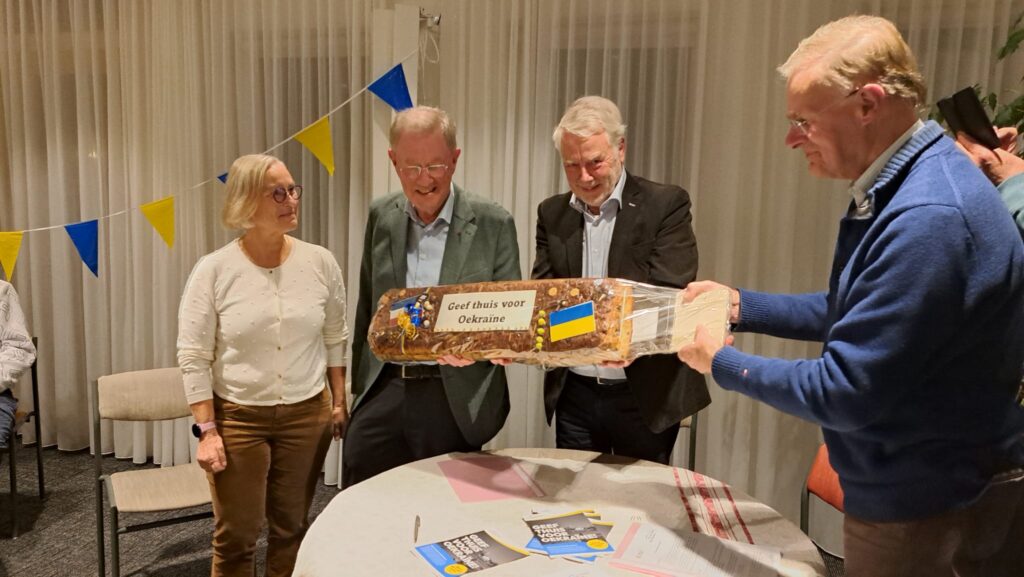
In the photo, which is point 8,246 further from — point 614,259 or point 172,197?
point 614,259

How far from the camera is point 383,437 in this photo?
2.09 m

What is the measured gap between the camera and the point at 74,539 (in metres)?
3.12

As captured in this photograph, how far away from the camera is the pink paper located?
5.61 feet

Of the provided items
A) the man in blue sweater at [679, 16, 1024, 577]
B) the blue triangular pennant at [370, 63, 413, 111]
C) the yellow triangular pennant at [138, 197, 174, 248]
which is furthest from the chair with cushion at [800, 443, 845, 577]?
the yellow triangular pennant at [138, 197, 174, 248]

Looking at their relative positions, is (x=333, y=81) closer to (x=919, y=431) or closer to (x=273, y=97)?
(x=273, y=97)

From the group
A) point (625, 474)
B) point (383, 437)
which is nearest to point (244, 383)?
point (383, 437)

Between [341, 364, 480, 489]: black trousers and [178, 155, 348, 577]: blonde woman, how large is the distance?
0.94 ft

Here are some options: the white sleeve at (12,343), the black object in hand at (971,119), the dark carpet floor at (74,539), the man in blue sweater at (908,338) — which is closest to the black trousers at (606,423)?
the man in blue sweater at (908,338)

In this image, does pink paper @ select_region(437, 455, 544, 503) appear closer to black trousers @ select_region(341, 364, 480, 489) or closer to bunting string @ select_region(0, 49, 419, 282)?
black trousers @ select_region(341, 364, 480, 489)

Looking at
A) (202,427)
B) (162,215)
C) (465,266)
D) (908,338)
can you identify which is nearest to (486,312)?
(465,266)

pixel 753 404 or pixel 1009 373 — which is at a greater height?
pixel 1009 373

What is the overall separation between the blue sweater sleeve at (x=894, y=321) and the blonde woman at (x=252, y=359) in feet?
5.33

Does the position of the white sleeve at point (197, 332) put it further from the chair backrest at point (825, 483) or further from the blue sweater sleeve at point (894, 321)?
the chair backrest at point (825, 483)

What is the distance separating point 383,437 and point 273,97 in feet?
7.16
